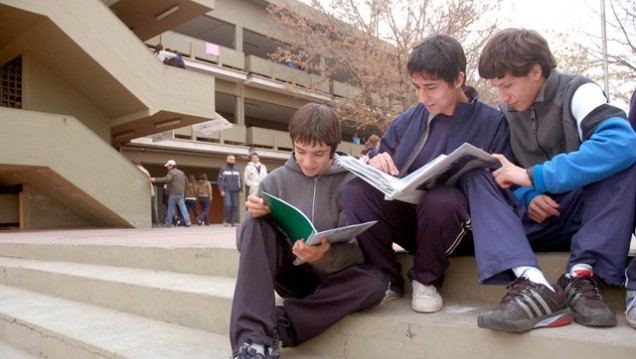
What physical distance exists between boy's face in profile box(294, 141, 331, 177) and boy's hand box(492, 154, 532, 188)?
75cm

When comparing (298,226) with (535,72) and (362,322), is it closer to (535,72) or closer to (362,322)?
(362,322)

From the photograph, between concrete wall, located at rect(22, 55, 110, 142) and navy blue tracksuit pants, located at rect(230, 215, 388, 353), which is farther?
concrete wall, located at rect(22, 55, 110, 142)

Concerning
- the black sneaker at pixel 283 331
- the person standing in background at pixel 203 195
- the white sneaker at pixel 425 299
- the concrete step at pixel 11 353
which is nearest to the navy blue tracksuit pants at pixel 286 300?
the black sneaker at pixel 283 331

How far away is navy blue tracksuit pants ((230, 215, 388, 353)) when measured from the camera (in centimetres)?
190

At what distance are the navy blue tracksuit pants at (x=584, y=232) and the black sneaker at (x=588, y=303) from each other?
0.24 feet

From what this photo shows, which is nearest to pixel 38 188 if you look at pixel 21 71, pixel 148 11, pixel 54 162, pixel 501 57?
pixel 54 162

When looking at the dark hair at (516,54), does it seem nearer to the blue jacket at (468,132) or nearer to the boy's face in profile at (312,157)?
the blue jacket at (468,132)

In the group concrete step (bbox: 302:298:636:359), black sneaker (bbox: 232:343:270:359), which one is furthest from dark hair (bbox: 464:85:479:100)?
black sneaker (bbox: 232:343:270:359)

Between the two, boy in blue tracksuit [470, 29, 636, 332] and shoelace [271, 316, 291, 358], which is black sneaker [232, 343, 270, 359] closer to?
shoelace [271, 316, 291, 358]

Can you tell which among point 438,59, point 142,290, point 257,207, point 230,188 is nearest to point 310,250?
point 257,207

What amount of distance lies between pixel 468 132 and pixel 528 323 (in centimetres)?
94

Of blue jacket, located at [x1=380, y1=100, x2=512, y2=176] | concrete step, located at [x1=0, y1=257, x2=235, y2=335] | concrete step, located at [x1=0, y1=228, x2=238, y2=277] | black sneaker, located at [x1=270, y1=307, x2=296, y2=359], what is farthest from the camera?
concrete step, located at [x1=0, y1=228, x2=238, y2=277]

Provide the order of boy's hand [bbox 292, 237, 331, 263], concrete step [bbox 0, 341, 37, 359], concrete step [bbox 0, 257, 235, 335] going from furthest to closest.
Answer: concrete step [bbox 0, 341, 37, 359] < concrete step [bbox 0, 257, 235, 335] < boy's hand [bbox 292, 237, 331, 263]

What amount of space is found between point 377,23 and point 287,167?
44.4 feet
